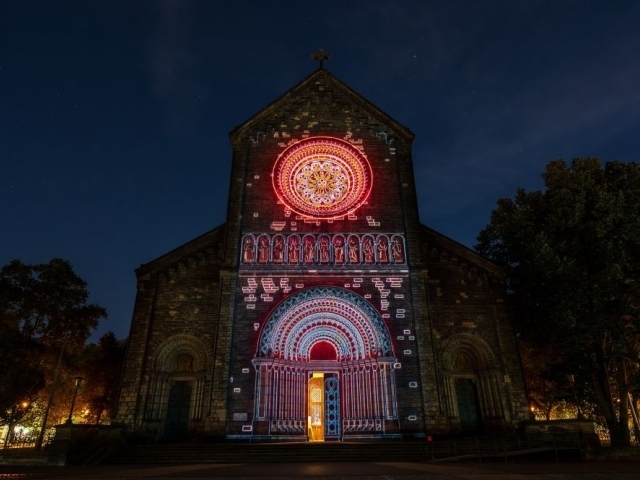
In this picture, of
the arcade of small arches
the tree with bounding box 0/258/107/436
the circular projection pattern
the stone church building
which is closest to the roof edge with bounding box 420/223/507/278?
the stone church building

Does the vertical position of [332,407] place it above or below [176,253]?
below

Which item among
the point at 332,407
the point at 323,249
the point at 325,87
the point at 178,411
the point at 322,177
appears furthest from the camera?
the point at 325,87

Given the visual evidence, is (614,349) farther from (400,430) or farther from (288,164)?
(288,164)

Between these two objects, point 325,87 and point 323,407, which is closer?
point 323,407

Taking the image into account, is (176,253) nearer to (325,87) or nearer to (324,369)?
(324,369)

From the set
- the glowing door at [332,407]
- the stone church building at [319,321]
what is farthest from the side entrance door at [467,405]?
the glowing door at [332,407]

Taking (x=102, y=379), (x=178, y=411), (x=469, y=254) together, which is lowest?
(x=178, y=411)

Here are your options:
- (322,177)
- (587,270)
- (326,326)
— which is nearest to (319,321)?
(326,326)

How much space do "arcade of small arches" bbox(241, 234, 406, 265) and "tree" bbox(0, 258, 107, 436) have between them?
1137cm

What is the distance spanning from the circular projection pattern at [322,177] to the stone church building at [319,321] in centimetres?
7

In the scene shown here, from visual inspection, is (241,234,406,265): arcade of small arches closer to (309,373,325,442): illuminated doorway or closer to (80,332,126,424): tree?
(309,373,325,442): illuminated doorway

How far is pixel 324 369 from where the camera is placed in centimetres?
1844

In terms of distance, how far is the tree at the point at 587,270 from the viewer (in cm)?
1608

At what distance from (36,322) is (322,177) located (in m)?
17.1
